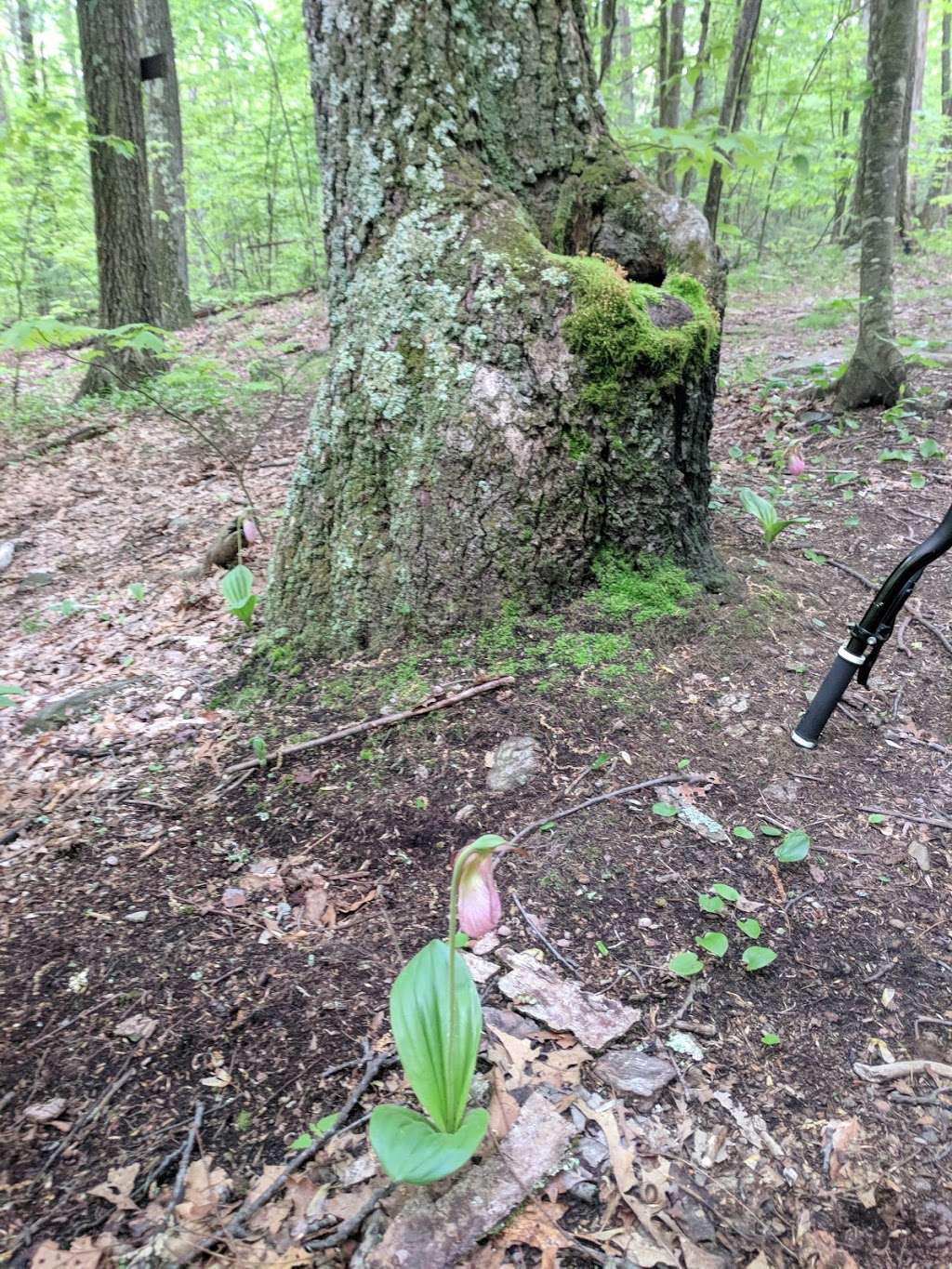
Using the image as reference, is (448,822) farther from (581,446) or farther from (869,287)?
(869,287)

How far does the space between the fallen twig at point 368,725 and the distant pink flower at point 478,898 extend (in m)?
1.30

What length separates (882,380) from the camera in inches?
210

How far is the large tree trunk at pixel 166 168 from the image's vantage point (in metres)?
10.6

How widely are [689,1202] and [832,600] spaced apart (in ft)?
8.21

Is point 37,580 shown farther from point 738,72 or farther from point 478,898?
point 738,72

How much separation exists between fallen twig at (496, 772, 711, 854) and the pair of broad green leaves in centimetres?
76

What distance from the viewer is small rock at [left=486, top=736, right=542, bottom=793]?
7.86 ft

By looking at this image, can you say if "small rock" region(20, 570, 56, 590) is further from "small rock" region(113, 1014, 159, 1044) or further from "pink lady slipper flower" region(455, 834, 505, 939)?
"pink lady slipper flower" region(455, 834, 505, 939)

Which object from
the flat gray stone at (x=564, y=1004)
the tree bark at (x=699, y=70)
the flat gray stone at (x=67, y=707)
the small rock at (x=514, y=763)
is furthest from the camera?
the tree bark at (x=699, y=70)

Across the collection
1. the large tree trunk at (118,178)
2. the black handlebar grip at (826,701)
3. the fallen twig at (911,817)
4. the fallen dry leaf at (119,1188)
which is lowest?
the fallen dry leaf at (119,1188)

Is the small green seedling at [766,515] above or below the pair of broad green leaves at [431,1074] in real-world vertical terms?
above

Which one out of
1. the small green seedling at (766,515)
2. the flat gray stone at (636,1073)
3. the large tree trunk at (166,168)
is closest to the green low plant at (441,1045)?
the flat gray stone at (636,1073)

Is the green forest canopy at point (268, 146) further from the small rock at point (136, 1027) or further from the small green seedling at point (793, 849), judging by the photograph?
the small green seedling at point (793, 849)

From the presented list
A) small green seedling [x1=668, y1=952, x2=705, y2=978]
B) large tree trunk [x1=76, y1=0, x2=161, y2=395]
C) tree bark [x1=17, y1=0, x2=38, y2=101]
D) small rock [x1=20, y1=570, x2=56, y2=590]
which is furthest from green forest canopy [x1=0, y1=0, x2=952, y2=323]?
small green seedling [x1=668, y1=952, x2=705, y2=978]
